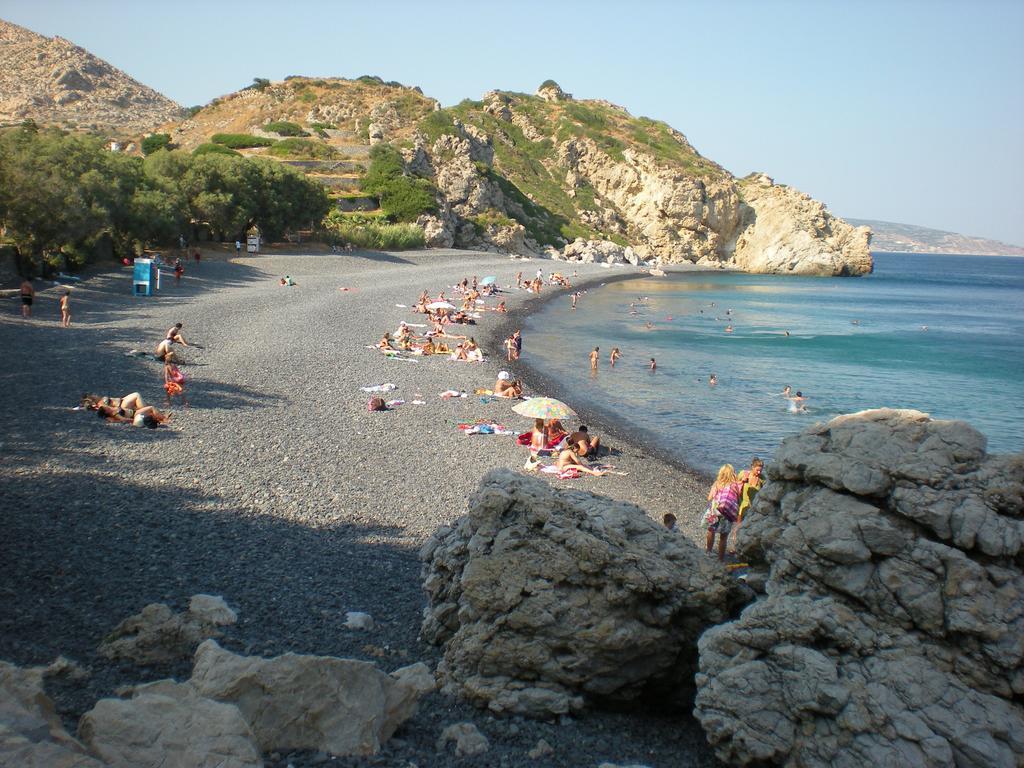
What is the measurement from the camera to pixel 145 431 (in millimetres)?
13289

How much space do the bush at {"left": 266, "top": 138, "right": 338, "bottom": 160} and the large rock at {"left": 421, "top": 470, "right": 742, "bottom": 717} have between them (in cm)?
6437

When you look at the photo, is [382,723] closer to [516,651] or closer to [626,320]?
[516,651]

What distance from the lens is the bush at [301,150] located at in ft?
215

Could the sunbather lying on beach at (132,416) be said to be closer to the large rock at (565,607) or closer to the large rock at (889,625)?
the large rock at (565,607)

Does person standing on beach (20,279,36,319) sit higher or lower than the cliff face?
lower

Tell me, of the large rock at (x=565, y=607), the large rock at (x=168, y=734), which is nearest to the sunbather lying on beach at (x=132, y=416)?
the large rock at (x=565, y=607)

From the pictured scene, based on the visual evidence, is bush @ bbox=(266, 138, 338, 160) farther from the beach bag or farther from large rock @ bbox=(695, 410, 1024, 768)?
large rock @ bbox=(695, 410, 1024, 768)

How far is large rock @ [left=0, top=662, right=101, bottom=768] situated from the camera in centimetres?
339

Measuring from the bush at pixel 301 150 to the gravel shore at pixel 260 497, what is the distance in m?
44.5

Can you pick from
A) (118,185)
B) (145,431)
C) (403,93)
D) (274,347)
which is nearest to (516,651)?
(145,431)

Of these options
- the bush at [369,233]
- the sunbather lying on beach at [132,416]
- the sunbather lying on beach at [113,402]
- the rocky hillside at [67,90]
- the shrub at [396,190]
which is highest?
the rocky hillside at [67,90]

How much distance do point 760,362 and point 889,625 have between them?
98.3ft

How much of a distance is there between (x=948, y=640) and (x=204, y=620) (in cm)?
637

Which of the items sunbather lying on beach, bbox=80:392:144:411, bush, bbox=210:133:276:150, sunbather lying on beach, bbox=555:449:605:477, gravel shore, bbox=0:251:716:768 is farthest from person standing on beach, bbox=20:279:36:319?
bush, bbox=210:133:276:150
